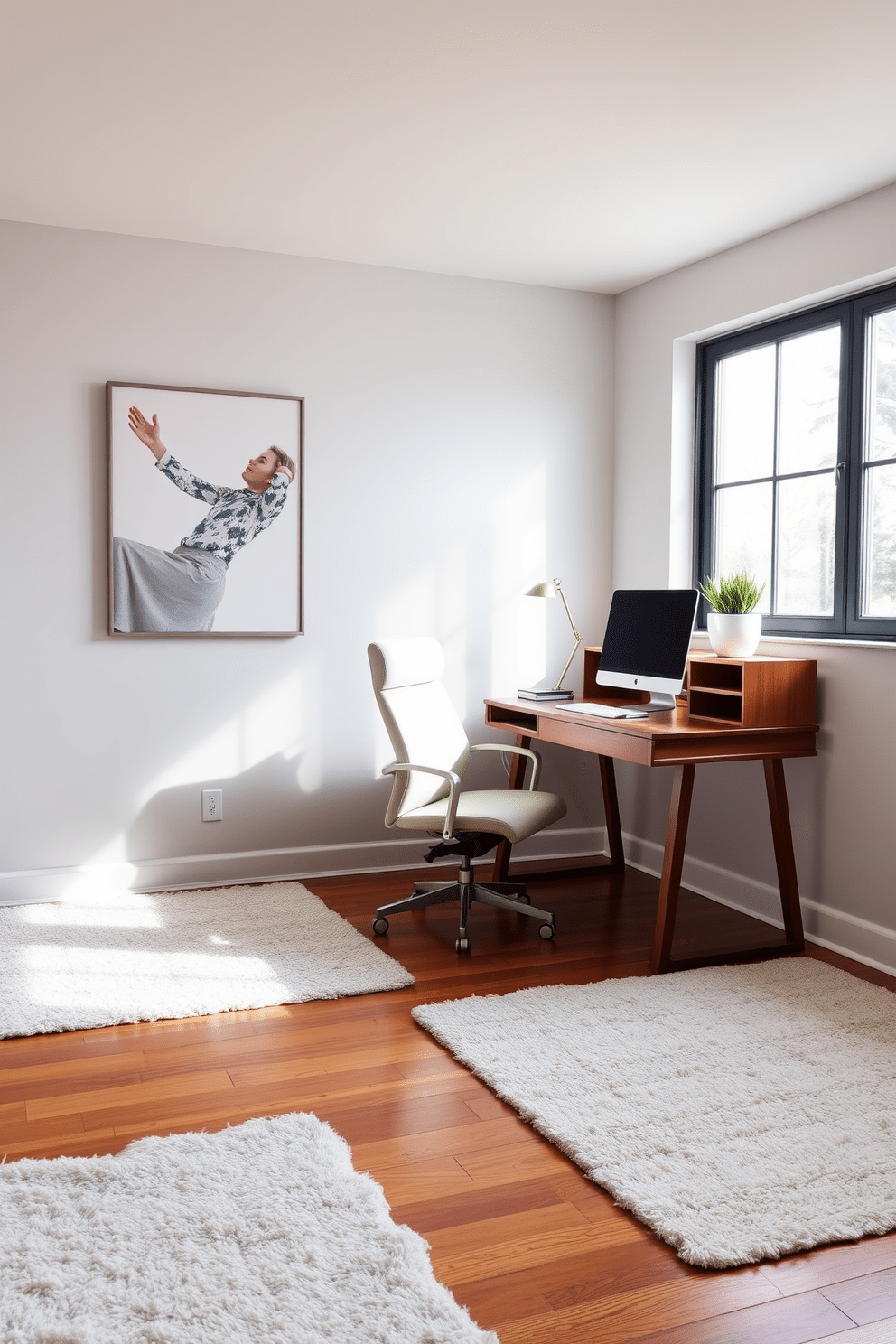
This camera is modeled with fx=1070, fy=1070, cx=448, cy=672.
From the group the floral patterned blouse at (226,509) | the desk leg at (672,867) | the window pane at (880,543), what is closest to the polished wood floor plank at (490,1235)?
the desk leg at (672,867)

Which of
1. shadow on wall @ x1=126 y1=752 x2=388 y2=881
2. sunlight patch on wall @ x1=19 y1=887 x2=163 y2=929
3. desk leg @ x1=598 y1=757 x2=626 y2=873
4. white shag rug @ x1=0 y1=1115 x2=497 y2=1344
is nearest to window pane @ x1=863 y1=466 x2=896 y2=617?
desk leg @ x1=598 y1=757 x2=626 y2=873

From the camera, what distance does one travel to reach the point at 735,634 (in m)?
3.59

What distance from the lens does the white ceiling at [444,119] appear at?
244cm

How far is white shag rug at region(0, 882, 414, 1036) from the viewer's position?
2.96 meters

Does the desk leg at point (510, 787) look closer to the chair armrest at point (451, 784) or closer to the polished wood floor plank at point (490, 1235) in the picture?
the chair armrest at point (451, 784)

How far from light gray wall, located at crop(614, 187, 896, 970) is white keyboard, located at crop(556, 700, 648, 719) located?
1.84 feet

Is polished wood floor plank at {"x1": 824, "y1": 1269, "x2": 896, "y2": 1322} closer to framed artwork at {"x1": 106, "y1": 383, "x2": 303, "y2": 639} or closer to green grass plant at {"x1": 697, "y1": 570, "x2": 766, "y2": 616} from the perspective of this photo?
green grass plant at {"x1": 697, "y1": 570, "x2": 766, "y2": 616}

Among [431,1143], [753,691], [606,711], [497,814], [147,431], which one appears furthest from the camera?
[147,431]

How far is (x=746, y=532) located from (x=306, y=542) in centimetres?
173

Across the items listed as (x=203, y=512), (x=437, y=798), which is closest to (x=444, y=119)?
(x=203, y=512)

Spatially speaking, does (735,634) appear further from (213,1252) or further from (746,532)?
(213,1252)

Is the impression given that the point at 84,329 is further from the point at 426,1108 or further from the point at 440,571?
the point at 426,1108

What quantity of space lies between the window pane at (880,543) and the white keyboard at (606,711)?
823mm

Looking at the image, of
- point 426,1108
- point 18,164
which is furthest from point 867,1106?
point 18,164
